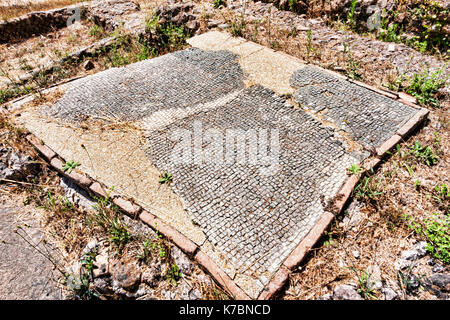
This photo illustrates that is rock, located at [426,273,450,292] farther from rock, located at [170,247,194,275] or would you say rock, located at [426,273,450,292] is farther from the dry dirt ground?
rock, located at [170,247,194,275]

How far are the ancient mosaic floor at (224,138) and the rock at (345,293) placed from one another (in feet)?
1.56

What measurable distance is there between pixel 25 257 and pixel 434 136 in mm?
4677

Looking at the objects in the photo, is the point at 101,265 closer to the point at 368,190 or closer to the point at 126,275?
the point at 126,275

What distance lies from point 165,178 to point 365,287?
208 cm

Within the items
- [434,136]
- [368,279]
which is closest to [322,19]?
[434,136]

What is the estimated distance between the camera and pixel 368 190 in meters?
2.70

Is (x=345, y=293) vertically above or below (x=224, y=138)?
below


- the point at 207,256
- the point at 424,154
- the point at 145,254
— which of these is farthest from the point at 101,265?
the point at 424,154

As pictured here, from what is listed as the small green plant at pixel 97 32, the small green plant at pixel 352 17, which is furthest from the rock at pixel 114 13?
the small green plant at pixel 352 17

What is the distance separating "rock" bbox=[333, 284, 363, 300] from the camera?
2.12m

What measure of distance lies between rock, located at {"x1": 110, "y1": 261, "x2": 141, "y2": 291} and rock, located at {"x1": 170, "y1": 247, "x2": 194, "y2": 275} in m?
0.34

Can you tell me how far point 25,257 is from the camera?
2629 millimetres

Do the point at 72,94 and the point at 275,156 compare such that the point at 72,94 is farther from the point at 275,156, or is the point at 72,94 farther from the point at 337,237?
the point at 337,237

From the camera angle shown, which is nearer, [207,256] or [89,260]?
[207,256]
